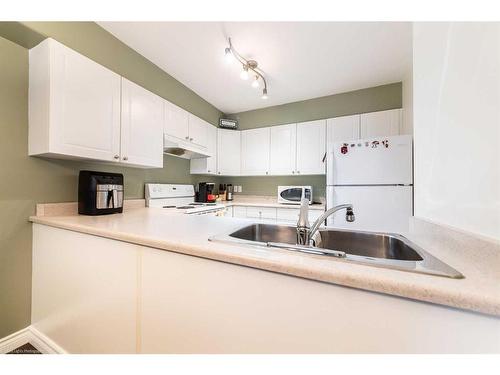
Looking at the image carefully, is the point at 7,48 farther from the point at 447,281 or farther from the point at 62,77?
the point at 447,281

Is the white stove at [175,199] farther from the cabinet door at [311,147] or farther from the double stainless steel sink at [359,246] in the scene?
the cabinet door at [311,147]

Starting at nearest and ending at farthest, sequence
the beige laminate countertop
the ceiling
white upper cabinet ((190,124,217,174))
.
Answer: the beige laminate countertop → the ceiling → white upper cabinet ((190,124,217,174))

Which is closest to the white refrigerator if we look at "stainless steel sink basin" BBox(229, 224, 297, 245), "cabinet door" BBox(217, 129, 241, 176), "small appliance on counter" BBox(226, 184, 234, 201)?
"stainless steel sink basin" BBox(229, 224, 297, 245)

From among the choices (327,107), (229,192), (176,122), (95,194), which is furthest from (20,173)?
(327,107)

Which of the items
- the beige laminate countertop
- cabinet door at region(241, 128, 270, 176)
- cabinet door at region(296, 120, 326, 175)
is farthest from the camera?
cabinet door at region(241, 128, 270, 176)

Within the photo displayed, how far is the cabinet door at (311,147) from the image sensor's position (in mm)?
2885

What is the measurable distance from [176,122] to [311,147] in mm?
1869

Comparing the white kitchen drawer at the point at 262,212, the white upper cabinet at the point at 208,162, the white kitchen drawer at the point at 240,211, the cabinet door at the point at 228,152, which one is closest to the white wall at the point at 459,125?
the white kitchen drawer at the point at 262,212

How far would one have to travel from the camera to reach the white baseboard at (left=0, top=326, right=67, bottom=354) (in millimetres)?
1266

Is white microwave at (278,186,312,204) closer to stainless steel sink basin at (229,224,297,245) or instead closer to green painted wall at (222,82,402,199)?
green painted wall at (222,82,402,199)

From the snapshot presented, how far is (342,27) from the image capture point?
1683 millimetres

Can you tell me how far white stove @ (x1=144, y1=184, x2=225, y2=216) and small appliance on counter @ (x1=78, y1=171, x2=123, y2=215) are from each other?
0.59 meters

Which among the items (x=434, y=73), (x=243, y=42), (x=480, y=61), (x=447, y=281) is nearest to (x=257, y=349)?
(x=447, y=281)
